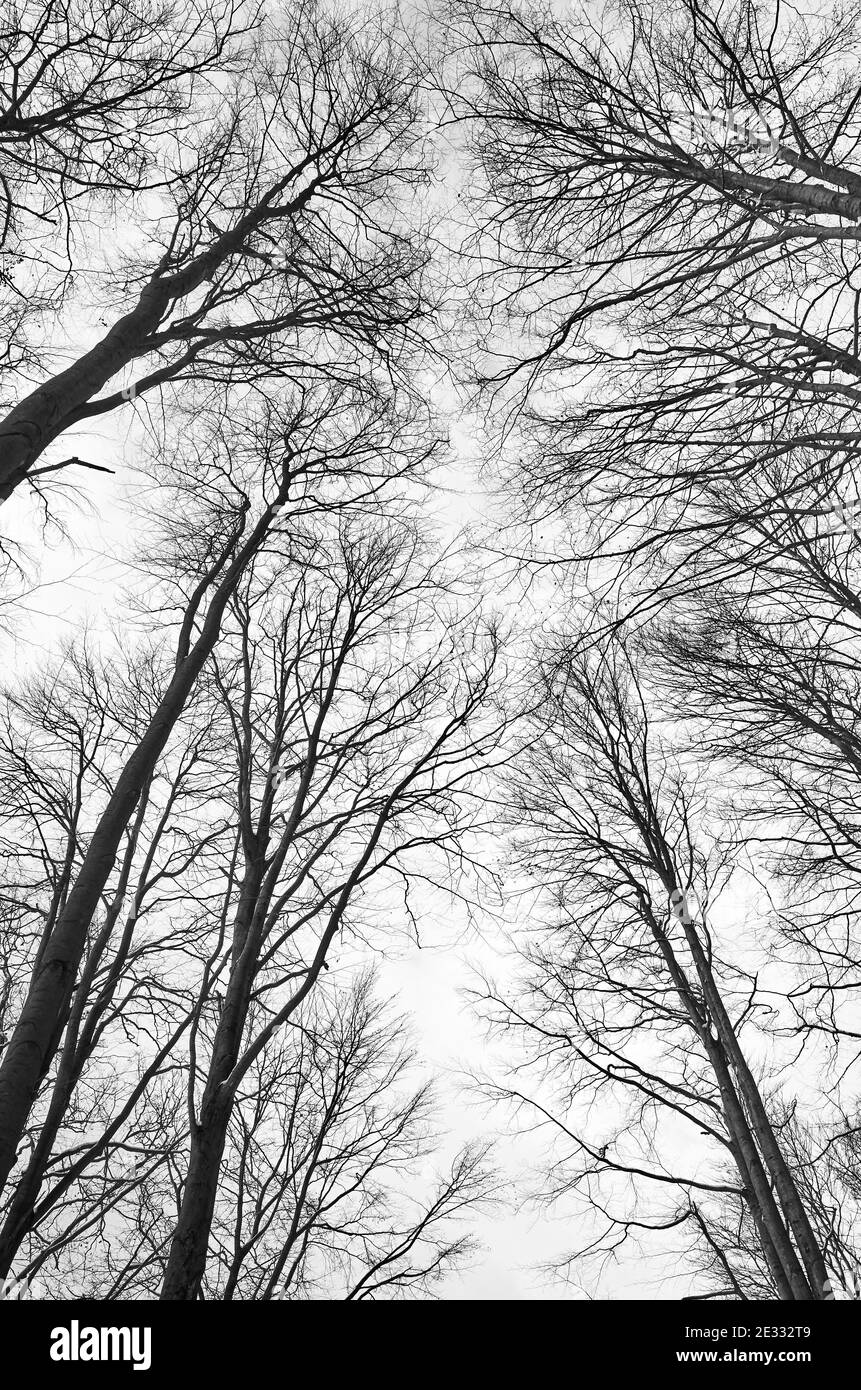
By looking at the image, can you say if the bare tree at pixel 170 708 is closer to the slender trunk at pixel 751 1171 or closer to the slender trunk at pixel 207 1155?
the slender trunk at pixel 207 1155

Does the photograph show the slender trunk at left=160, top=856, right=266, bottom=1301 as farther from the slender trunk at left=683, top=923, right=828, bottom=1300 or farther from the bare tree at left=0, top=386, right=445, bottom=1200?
the slender trunk at left=683, top=923, right=828, bottom=1300

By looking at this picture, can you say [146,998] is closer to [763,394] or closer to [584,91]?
[763,394]

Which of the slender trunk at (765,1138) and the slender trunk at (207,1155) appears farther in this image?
the slender trunk at (765,1138)

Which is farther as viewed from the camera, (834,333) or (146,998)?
(146,998)

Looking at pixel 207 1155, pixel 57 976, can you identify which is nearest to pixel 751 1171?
pixel 207 1155

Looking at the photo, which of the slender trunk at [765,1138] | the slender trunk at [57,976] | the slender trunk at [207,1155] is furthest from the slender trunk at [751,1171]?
the slender trunk at [57,976]

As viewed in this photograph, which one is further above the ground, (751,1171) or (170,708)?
(170,708)

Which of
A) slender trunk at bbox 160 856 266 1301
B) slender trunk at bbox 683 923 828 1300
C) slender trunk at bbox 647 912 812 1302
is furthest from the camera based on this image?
slender trunk at bbox 647 912 812 1302

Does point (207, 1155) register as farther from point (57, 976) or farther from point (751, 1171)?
point (751, 1171)

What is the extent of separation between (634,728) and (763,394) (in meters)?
4.15

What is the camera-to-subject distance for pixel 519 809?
752 cm

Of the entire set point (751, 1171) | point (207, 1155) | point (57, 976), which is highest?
point (57, 976)

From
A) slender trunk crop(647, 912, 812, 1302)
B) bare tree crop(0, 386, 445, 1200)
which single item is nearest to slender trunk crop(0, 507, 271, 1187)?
bare tree crop(0, 386, 445, 1200)
